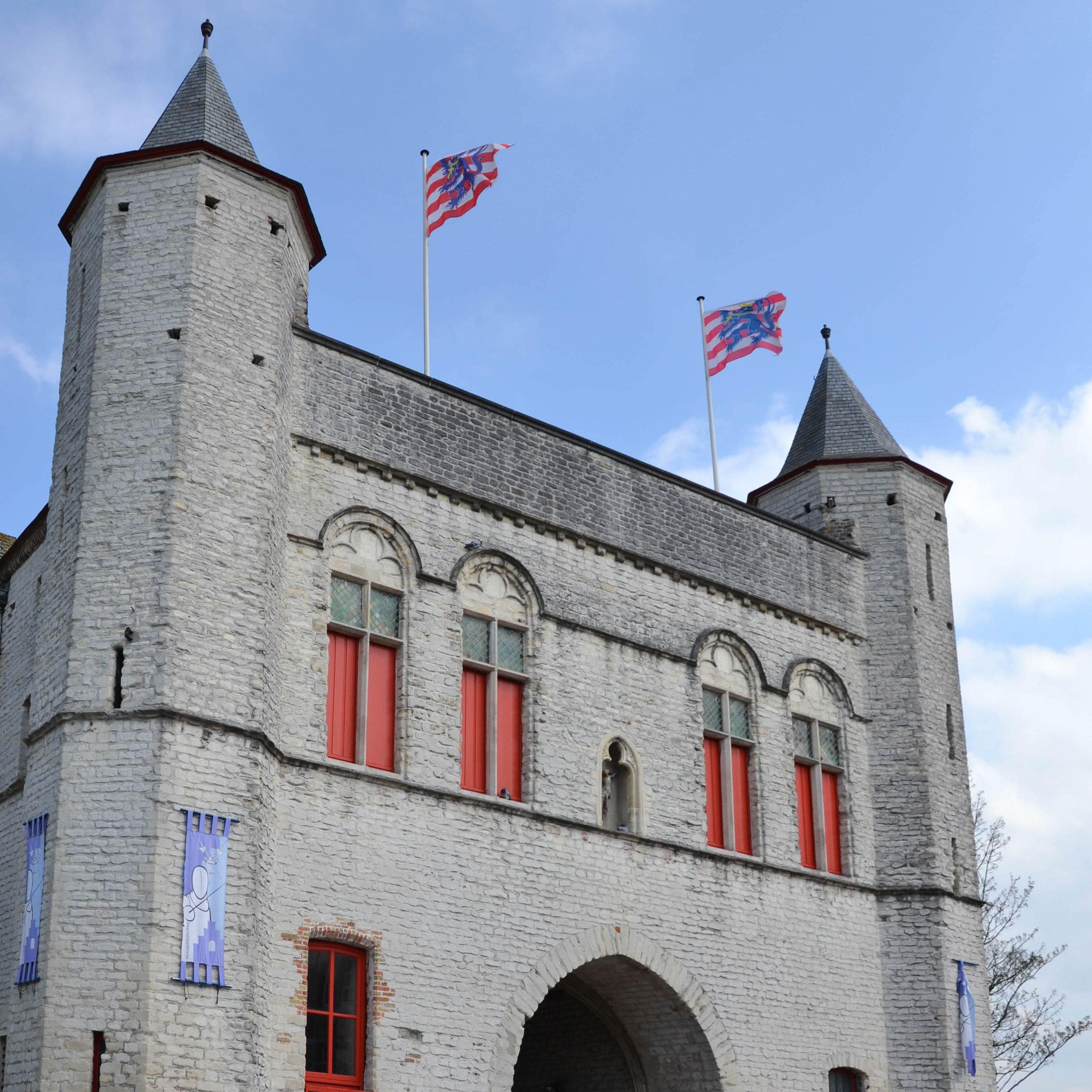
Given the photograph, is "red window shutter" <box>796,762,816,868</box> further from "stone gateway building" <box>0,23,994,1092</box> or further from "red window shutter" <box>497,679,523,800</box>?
"red window shutter" <box>497,679,523,800</box>

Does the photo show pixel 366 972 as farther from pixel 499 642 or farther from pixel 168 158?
pixel 168 158

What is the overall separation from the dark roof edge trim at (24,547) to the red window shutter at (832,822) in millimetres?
11373

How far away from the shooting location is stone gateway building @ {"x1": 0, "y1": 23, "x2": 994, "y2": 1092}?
49.7ft

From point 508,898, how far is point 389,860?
67.3 inches

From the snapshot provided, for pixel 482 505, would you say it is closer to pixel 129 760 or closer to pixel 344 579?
pixel 344 579

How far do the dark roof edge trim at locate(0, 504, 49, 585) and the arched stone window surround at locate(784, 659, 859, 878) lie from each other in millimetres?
10393

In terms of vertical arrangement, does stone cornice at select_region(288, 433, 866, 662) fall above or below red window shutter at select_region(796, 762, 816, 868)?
above

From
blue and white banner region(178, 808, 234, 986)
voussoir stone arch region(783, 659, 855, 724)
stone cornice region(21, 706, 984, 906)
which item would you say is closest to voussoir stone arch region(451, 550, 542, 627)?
stone cornice region(21, 706, 984, 906)

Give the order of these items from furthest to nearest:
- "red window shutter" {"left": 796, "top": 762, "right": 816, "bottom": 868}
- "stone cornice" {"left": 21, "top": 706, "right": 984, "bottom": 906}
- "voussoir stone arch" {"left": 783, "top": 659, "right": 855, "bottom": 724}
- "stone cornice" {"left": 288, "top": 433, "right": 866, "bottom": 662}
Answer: "voussoir stone arch" {"left": 783, "top": 659, "right": 855, "bottom": 724}
"red window shutter" {"left": 796, "top": 762, "right": 816, "bottom": 868}
"stone cornice" {"left": 288, "top": 433, "right": 866, "bottom": 662}
"stone cornice" {"left": 21, "top": 706, "right": 984, "bottom": 906}

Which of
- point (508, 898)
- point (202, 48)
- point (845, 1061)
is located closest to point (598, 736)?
point (508, 898)

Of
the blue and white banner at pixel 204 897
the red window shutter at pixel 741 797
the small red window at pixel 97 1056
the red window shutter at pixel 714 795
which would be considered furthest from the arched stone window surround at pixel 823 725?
the small red window at pixel 97 1056

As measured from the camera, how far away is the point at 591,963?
19.2m

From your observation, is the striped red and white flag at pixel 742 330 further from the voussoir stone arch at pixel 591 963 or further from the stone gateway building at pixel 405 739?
the voussoir stone arch at pixel 591 963

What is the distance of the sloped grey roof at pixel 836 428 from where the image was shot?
25.2m
